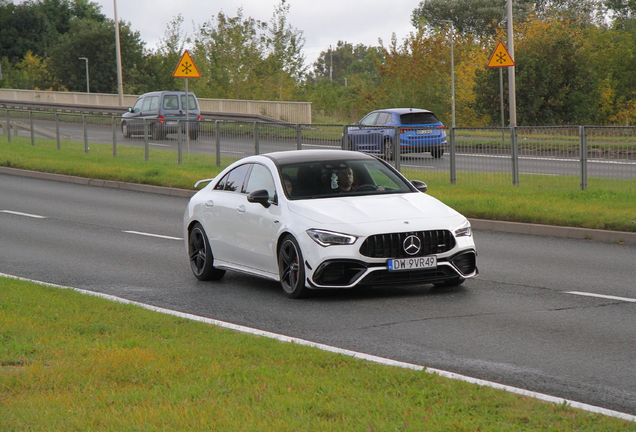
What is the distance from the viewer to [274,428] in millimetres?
4832

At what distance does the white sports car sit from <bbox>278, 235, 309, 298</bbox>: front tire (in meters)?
0.01

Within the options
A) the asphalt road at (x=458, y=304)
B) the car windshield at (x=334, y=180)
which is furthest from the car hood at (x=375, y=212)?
the asphalt road at (x=458, y=304)

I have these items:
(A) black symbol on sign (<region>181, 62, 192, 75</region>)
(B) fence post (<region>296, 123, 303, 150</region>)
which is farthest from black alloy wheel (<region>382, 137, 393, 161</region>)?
(A) black symbol on sign (<region>181, 62, 192, 75</region>)

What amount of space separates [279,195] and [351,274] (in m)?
1.32

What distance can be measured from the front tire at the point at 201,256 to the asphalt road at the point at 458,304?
0.44ft

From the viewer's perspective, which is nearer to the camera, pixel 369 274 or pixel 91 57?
pixel 369 274

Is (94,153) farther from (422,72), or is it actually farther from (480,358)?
(480,358)

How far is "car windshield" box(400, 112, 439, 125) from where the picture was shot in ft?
97.2

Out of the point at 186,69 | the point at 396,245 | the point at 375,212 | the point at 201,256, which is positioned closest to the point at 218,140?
the point at 186,69

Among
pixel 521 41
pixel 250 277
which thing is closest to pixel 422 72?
pixel 521 41

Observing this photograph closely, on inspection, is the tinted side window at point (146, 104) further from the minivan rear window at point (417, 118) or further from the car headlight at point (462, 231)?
the car headlight at point (462, 231)

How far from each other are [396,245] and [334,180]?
4.65 feet

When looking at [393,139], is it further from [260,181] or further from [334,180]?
[334,180]

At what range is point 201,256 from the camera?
11203mm
